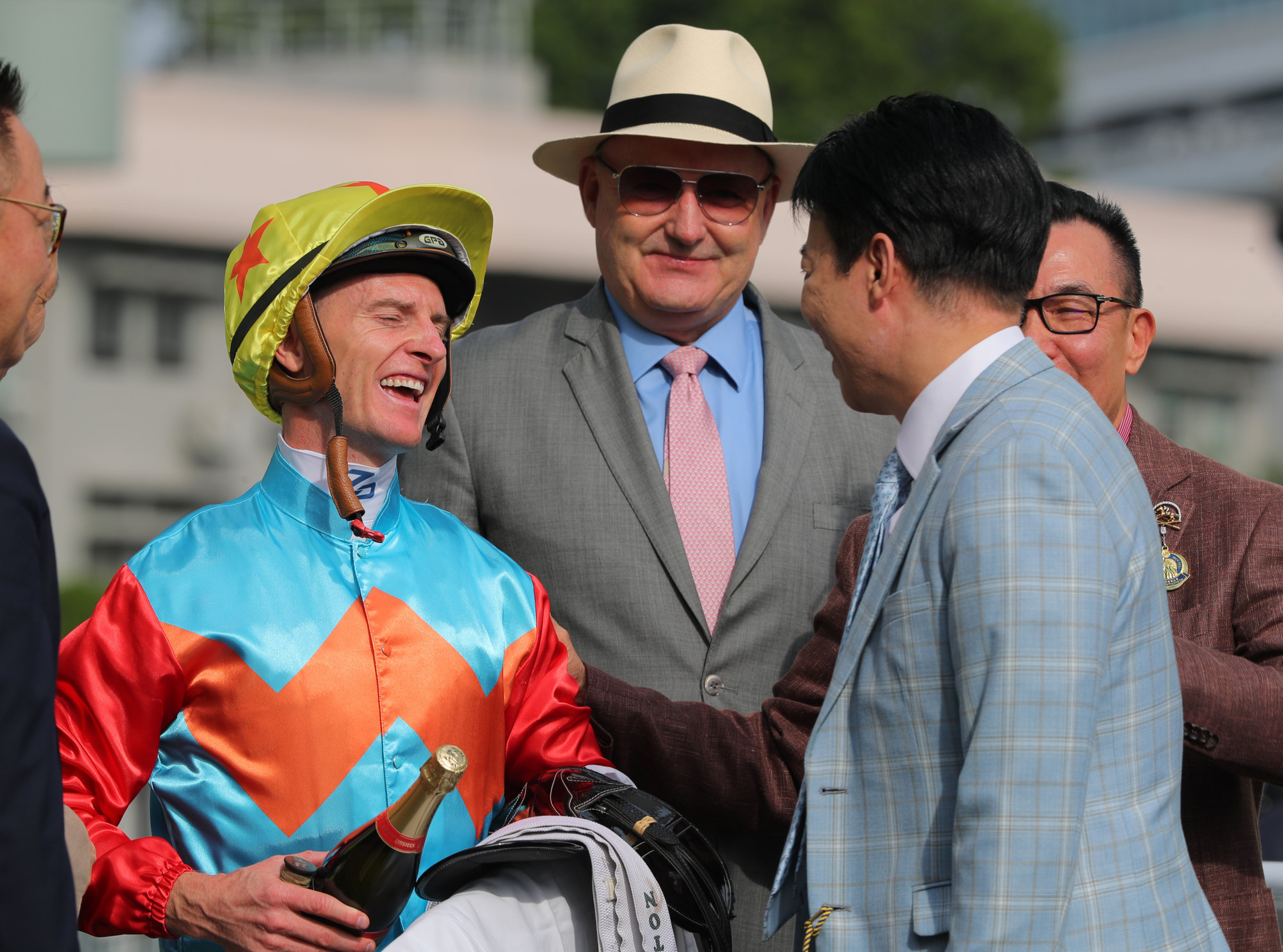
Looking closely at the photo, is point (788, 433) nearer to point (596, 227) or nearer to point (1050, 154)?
point (596, 227)

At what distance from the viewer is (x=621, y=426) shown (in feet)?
11.9

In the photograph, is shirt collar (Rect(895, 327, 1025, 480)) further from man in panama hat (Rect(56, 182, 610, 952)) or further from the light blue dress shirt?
the light blue dress shirt

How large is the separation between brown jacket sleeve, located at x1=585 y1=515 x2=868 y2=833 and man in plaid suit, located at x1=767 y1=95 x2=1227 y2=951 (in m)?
0.60

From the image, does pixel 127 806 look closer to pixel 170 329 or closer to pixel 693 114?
pixel 693 114

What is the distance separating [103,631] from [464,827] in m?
0.73

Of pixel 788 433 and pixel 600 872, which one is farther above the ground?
Answer: pixel 788 433

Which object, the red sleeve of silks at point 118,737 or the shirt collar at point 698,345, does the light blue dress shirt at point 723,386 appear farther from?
the red sleeve of silks at point 118,737

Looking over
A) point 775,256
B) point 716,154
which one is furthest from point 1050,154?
point 716,154

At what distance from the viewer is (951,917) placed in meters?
2.18

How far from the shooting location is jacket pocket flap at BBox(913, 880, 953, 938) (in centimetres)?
221

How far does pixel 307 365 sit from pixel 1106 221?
1658 mm

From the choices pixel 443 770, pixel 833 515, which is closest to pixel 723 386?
pixel 833 515

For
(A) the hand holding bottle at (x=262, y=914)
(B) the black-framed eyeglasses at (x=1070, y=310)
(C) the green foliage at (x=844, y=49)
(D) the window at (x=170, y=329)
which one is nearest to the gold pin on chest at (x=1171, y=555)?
(B) the black-framed eyeglasses at (x=1070, y=310)

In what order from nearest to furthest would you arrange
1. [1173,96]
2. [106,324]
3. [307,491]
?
[307,491], [106,324], [1173,96]
